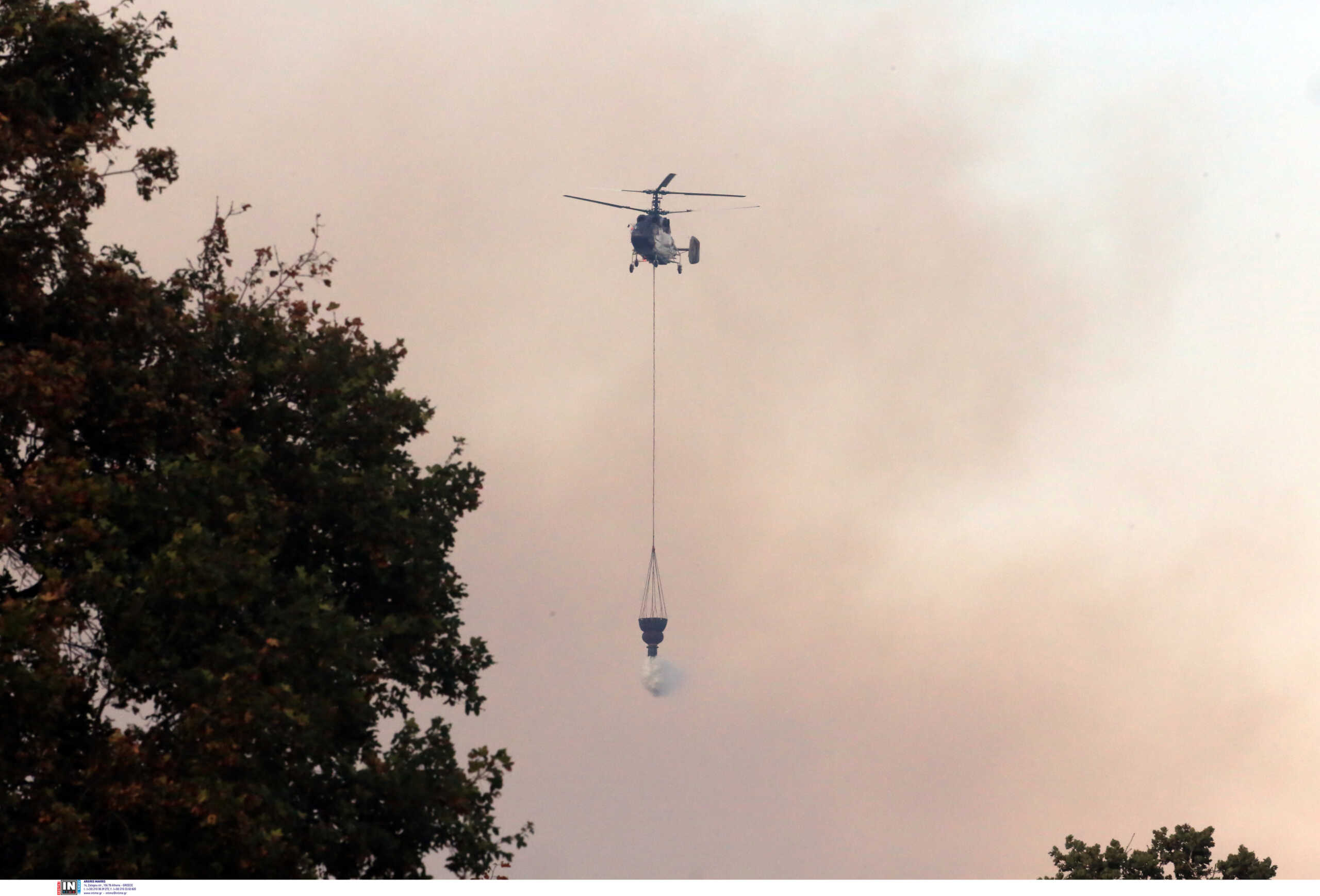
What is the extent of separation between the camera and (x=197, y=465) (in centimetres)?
2259

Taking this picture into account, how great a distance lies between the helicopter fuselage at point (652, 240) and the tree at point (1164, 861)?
162 feet

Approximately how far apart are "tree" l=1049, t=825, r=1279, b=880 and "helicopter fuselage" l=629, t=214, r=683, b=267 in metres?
49.5

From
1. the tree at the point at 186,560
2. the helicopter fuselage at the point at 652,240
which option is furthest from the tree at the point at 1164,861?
the helicopter fuselage at the point at 652,240

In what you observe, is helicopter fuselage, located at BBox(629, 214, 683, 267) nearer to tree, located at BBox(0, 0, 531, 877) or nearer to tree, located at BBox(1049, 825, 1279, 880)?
tree, located at BBox(1049, 825, 1279, 880)

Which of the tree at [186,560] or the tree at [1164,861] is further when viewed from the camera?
the tree at [1164,861]

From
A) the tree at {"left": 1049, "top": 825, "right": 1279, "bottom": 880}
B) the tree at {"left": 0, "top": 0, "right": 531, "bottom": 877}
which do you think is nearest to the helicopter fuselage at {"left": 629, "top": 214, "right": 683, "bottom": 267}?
the tree at {"left": 1049, "top": 825, "right": 1279, "bottom": 880}

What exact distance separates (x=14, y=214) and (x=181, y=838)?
8.36 meters

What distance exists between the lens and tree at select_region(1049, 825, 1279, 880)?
47.6m

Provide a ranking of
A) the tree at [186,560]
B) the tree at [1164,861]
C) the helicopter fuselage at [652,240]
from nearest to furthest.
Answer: the tree at [186,560] < the tree at [1164,861] < the helicopter fuselage at [652,240]

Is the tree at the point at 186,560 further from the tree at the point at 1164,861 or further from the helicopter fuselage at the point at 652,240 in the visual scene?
the helicopter fuselage at the point at 652,240

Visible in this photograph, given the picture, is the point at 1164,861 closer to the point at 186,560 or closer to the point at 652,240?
the point at 186,560

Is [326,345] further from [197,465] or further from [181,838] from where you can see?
[181,838]

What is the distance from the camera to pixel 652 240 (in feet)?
307

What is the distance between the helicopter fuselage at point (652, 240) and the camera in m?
92.7
